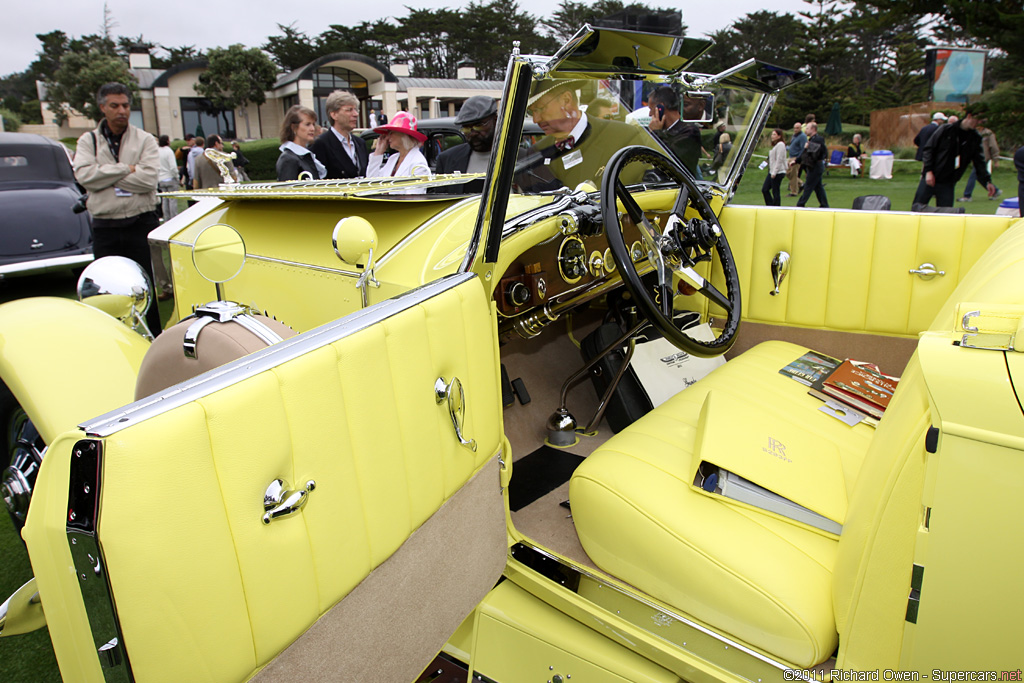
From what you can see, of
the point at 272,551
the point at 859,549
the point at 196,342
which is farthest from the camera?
the point at 196,342

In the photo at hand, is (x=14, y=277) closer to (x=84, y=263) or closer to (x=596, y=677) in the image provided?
(x=84, y=263)

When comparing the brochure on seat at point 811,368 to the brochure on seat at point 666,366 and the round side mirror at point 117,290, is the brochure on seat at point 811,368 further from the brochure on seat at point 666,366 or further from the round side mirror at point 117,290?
the round side mirror at point 117,290

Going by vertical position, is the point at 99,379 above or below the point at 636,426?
above

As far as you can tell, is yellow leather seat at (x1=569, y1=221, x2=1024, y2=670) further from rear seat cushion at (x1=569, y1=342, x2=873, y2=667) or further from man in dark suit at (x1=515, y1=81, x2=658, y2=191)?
man in dark suit at (x1=515, y1=81, x2=658, y2=191)

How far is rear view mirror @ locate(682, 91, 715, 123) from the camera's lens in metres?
2.63

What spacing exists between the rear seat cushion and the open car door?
0.36 m

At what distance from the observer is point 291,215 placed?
94.7 inches

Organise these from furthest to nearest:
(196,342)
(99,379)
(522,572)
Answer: (99,379), (522,572), (196,342)

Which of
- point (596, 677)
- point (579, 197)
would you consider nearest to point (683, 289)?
point (579, 197)

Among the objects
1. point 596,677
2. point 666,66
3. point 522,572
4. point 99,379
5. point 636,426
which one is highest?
point 666,66

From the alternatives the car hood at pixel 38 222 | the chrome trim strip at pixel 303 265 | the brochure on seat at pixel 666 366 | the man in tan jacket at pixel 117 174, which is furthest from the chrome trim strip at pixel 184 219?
the car hood at pixel 38 222

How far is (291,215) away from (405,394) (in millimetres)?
1506

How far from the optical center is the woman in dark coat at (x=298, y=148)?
14.1 ft

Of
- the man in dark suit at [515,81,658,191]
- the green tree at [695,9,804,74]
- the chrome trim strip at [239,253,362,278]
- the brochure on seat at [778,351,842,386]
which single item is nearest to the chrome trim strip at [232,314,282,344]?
the chrome trim strip at [239,253,362,278]
